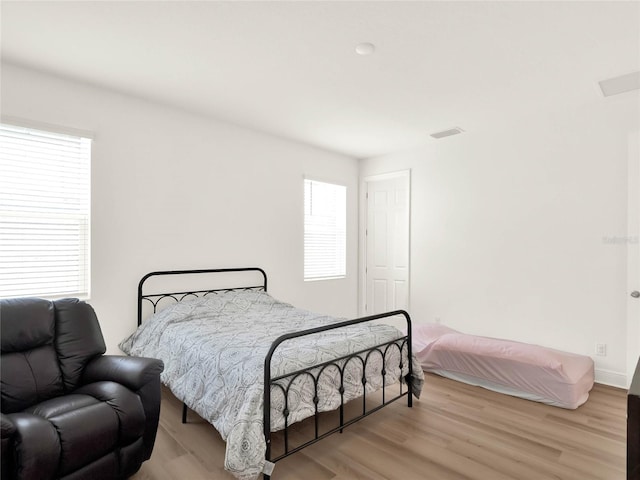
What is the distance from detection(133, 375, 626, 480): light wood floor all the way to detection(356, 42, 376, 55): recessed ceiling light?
2631 millimetres

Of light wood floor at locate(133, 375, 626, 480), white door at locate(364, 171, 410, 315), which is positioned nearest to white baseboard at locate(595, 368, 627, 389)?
light wood floor at locate(133, 375, 626, 480)

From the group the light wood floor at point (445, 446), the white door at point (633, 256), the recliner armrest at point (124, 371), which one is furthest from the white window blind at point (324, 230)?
the white door at point (633, 256)

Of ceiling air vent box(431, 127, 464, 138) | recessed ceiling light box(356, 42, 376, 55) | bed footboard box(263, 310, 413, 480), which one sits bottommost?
bed footboard box(263, 310, 413, 480)

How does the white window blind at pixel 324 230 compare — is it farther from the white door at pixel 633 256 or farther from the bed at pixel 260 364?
the white door at pixel 633 256

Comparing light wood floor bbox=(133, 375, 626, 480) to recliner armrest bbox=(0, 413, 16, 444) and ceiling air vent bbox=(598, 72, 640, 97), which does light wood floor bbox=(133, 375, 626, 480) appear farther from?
ceiling air vent bbox=(598, 72, 640, 97)

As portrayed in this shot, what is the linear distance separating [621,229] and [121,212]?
4.54 metres

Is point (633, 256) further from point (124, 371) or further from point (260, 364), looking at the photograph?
point (124, 371)

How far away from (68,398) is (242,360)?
0.90m

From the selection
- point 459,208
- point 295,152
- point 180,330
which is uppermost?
point 295,152

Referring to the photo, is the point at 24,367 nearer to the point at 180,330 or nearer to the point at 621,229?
the point at 180,330

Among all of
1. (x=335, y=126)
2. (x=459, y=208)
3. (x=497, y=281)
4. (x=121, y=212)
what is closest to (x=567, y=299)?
(x=497, y=281)

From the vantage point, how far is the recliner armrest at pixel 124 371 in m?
2.02

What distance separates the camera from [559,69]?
2.78 metres

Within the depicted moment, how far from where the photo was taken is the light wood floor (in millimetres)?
2078
